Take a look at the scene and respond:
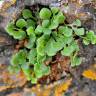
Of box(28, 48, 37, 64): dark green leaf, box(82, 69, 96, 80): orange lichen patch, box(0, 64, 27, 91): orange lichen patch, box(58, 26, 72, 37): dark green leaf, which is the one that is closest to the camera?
box(58, 26, 72, 37): dark green leaf

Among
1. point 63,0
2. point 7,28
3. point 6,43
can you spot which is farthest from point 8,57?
point 63,0

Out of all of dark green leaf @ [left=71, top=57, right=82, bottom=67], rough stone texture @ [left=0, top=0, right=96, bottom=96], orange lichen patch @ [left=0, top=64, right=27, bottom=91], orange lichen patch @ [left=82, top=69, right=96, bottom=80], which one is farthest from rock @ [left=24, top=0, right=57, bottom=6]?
orange lichen patch @ [left=82, top=69, right=96, bottom=80]

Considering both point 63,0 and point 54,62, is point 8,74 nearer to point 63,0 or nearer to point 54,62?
point 54,62

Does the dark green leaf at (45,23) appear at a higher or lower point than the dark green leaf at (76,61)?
higher

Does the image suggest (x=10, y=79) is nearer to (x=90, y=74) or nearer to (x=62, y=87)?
(x=62, y=87)

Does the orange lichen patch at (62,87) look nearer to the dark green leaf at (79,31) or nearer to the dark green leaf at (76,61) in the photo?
the dark green leaf at (76,61)

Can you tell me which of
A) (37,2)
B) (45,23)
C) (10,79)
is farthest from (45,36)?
(10,79)

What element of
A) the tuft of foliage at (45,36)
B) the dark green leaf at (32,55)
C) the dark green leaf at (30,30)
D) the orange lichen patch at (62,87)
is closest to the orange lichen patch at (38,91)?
the orange lichen patch at (62,87)

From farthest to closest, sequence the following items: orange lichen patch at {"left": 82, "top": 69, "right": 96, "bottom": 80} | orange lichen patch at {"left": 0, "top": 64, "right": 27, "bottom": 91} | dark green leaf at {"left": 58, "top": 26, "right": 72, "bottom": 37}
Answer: orange lichen patch at {"left": 82, "top": 69, "right": 96, "bottom": 80} → orange lichen patch at {"left": 0, "top": 64, "right": 27, "bottom": 91} → dark green leaf at {"left": 58, "top": 26, "right": 72, "bottom": 37}

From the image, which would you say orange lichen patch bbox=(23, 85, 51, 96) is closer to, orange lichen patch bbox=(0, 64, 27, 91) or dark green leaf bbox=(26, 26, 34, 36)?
orange lichen patch bbox=(0, 64, 27, 91)
